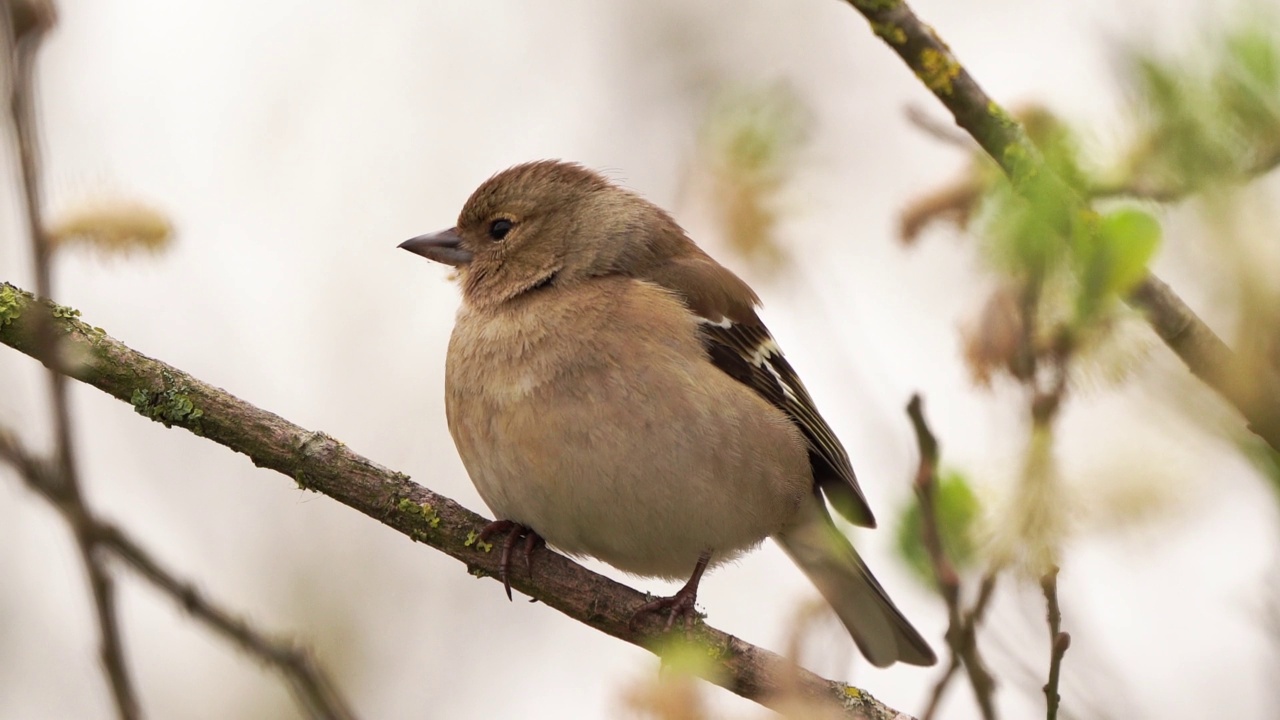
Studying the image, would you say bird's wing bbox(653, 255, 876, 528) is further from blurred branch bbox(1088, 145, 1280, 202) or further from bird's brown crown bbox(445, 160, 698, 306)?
blurred branch bbox(1088, 145, 1280, 202)

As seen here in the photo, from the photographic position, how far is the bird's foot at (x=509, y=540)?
4031mm

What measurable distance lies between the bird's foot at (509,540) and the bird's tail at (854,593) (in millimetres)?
1315

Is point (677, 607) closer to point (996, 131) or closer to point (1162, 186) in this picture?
point (996, 131)

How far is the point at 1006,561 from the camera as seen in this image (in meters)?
1.80

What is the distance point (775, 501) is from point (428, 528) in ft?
4.81

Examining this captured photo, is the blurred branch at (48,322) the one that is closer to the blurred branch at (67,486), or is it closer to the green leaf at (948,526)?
the blurred branch at (67,486)

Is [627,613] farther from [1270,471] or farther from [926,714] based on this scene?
[1270,471]

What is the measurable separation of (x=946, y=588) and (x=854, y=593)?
3128 mm

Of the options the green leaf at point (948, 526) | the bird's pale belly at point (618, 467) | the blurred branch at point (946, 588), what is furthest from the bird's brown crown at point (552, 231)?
the blurred branch at point (946, 588)

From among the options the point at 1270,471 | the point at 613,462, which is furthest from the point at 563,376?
the point at 1270,471

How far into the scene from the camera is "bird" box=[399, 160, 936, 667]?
4301 millimetres

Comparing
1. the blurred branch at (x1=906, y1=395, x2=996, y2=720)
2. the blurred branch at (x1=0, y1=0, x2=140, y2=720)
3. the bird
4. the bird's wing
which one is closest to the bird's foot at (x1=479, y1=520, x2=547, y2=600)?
the bird

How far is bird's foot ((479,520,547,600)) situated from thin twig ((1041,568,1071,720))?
2223mm

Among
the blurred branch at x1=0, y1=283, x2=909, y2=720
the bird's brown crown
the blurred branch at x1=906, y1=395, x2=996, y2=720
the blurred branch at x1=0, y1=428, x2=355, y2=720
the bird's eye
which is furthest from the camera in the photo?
the bird's eye
